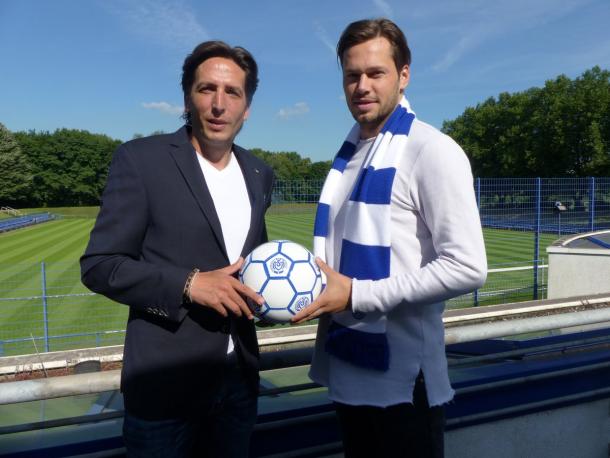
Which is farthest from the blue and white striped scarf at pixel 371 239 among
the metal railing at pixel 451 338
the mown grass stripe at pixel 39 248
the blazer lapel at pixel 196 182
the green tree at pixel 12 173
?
the green tree at pixel 12 173

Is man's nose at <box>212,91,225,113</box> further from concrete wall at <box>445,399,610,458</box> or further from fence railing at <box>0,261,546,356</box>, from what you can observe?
fence railing at <box>0,261,546,356</box>

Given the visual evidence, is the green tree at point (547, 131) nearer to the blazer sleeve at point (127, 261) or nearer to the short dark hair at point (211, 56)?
the short dark hair at point (211, 56)

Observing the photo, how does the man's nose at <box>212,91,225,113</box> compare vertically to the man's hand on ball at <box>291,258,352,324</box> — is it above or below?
above

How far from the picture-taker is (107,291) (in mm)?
1551

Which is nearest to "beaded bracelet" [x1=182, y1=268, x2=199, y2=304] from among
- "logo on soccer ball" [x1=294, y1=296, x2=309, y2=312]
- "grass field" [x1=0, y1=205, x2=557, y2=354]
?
"logo on soccer ball" [x1=294, y1=296, x2=309, y2=312]

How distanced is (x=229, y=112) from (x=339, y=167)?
466 millimetres

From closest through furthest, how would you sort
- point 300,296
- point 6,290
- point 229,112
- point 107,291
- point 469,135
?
point 107,291, point 300,296, point 229,112, point 6,290, point 469,135

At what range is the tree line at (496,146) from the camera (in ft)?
146

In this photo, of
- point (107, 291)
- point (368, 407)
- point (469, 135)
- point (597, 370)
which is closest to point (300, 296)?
point (368, 407)

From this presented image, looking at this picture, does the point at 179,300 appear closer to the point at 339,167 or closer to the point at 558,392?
the point at 339,167

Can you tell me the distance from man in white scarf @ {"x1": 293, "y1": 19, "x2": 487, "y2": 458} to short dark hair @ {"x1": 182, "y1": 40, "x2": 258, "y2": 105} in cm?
35

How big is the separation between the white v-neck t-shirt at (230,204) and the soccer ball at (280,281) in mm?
106

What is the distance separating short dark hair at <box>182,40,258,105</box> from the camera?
1821 mm

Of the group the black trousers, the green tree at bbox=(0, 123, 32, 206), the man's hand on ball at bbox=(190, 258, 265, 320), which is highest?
the green tree at bbox=(0, 123, 32, 206)
